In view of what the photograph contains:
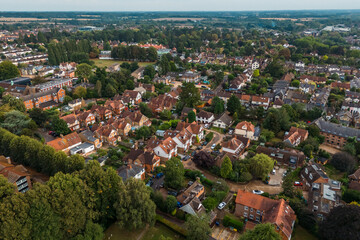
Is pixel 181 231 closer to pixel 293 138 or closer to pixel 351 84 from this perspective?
pixel 293 138

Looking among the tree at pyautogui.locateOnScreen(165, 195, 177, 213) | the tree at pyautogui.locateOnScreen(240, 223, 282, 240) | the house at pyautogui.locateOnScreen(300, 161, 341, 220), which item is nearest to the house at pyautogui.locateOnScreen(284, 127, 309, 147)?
the house at pyautogui.locateOnScreen(300, 161, 341, 220)

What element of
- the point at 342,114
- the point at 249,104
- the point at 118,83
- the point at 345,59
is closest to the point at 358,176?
the point at 342,114

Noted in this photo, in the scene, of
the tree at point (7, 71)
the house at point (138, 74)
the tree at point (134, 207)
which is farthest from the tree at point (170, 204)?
the tree at point (7, 71)

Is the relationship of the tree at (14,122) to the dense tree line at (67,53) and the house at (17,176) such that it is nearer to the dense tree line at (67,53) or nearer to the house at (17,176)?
the house at (17,176)

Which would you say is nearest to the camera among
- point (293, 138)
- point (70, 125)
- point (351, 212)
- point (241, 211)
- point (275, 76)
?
point (351, 212)

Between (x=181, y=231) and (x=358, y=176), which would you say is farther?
(x=358, y=176)

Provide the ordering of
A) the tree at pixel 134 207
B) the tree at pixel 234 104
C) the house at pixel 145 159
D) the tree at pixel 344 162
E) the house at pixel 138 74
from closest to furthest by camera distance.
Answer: the tree at pixel 134 207 < the house at pixel 145 159 < the tree at pixel 344 162 < the tree at pixel 234 104 < the house at pixel 138 74

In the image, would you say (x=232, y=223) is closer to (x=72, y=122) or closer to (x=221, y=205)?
(x=221, y=205)
